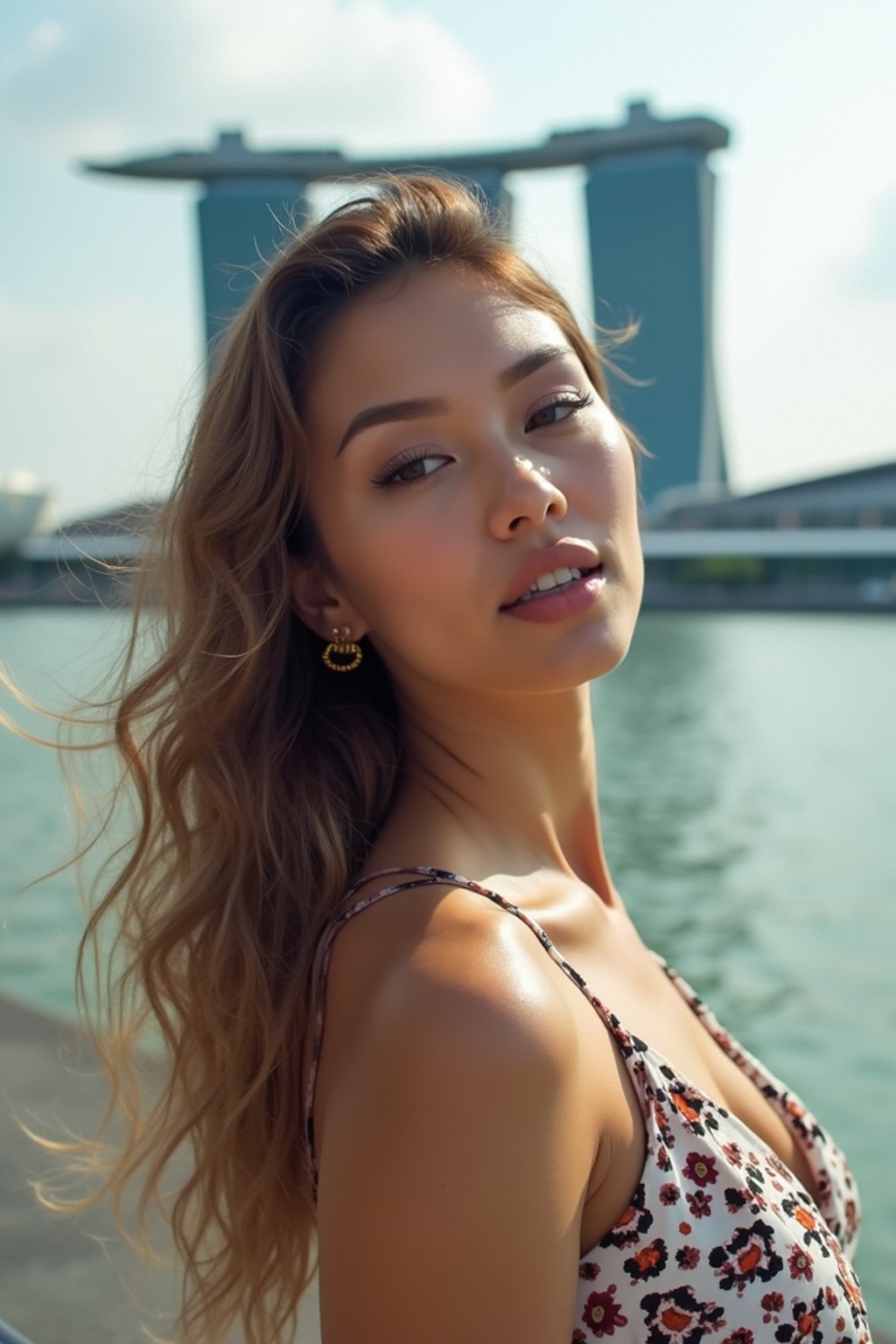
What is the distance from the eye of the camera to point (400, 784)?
1.09 m

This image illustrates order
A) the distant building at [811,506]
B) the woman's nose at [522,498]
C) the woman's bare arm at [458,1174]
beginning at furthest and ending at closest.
→ the distant building at [811,506], the woman's nose at [522,498], the woman's bare arm at [458,1174]

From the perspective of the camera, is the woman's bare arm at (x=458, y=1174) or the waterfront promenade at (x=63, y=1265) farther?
the waterfront promenade at (x=63, y=1265)

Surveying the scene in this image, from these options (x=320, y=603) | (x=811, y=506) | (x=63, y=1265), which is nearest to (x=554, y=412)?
(x=320, y=603)

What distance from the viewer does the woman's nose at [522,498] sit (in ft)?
3.10

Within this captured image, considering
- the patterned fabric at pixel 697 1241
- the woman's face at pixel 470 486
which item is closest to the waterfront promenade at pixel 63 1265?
the patterned fabric at pixel 697 1241

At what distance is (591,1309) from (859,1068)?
3509 millimetres

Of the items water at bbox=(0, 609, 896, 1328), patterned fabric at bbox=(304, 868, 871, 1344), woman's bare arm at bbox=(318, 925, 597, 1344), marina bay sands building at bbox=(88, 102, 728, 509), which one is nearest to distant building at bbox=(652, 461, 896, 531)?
marina bay sands building at bbox=(88, 102, 728, 509)

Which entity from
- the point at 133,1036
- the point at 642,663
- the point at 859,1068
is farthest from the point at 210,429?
the point at 642,663

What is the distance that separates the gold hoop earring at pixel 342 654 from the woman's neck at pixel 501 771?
6 centimetres

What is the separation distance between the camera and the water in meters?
3.77

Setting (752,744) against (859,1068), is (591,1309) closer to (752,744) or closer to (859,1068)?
(859,1068)

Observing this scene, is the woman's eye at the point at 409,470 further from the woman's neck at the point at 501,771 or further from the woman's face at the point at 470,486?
the woman's neck at the point at 501,771

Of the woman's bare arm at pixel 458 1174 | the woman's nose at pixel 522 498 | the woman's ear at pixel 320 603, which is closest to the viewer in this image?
the woman's bare arm at pixel 458 1174

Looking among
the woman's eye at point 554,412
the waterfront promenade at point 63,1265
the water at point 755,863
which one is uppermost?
the woman's eye at point 554,412
